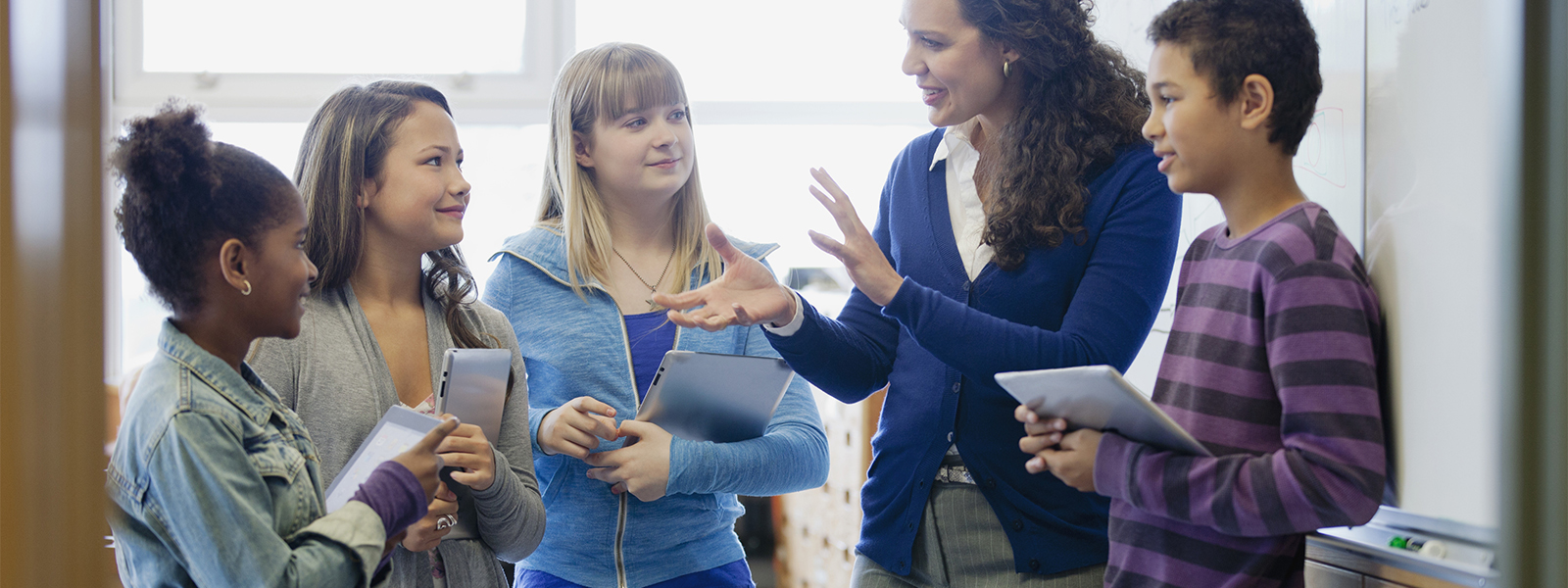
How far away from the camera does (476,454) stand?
1.14 m

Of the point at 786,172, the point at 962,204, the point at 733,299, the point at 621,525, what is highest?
the point at 786,172

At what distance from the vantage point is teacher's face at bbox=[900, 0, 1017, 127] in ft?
4.19

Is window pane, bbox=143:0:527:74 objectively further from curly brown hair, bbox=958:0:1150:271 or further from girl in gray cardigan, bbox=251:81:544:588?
curly brown hair, bbox=958:0:1150:271

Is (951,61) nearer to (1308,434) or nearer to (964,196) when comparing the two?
(964,196)

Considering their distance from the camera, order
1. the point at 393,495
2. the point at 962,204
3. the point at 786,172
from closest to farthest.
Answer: the point at 393,495 → the point at 962,204 → the point at 786,172

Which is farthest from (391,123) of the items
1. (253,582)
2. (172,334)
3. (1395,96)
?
(1395,96)

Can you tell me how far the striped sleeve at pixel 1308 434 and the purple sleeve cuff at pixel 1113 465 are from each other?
0.04m

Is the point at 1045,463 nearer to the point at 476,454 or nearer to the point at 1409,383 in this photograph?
the point at 1409,383

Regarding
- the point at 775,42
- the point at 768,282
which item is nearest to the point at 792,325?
the point at 768,282

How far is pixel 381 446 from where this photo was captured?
1.04 metres

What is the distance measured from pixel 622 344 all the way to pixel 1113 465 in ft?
2.65

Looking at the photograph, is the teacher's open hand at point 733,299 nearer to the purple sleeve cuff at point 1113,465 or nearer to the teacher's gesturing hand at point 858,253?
the teacher's gesturing hand at point 858,253

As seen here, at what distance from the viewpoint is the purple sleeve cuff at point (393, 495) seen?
938 millimetres

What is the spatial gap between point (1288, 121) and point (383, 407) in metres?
1.09
